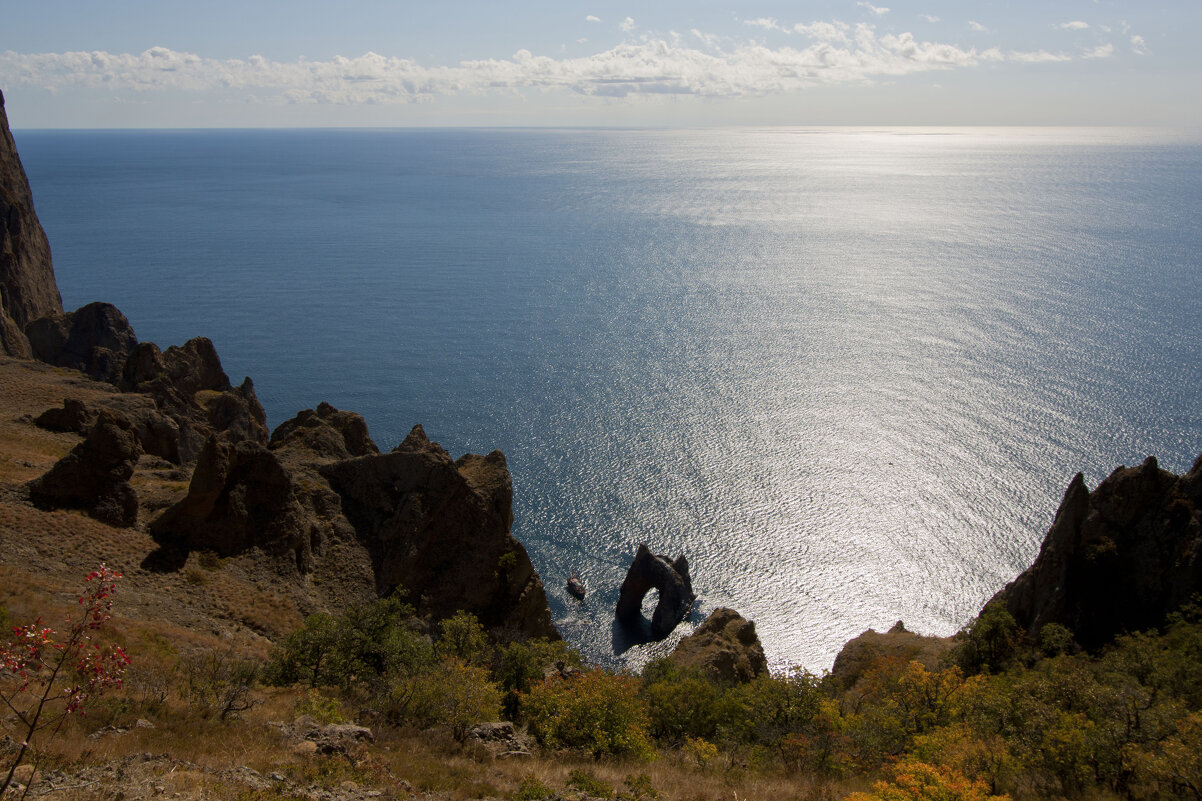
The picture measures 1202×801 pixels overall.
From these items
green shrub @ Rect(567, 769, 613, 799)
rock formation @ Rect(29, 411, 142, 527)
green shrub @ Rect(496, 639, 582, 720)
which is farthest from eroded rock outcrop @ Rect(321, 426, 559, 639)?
green shrub @ Rect(567, 769, 613, 799)

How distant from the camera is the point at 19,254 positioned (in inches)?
3516

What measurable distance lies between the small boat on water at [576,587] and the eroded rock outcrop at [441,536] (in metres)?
26.5

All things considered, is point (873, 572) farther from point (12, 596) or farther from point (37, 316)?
point (37, 316)

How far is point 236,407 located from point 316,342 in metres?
80.0

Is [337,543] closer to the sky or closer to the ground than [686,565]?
closer to the sky

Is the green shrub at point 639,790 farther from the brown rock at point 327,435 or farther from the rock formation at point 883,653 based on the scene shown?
the brown rock at point 327,435

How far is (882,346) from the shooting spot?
5797 inches

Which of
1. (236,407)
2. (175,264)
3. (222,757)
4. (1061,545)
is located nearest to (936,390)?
(1061,545)

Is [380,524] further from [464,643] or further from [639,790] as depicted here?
[639,790]

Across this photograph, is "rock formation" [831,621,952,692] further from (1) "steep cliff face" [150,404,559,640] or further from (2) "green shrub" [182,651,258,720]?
(2) "green shrub" [182,651,258,720]

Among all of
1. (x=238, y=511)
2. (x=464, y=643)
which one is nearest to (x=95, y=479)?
(x=238, y=511)

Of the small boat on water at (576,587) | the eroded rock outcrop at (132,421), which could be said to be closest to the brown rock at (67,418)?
the eroded rock outcrop at (132,421)

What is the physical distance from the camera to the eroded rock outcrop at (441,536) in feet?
160

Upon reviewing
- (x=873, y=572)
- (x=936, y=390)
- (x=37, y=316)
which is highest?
(x=37, y=316)
